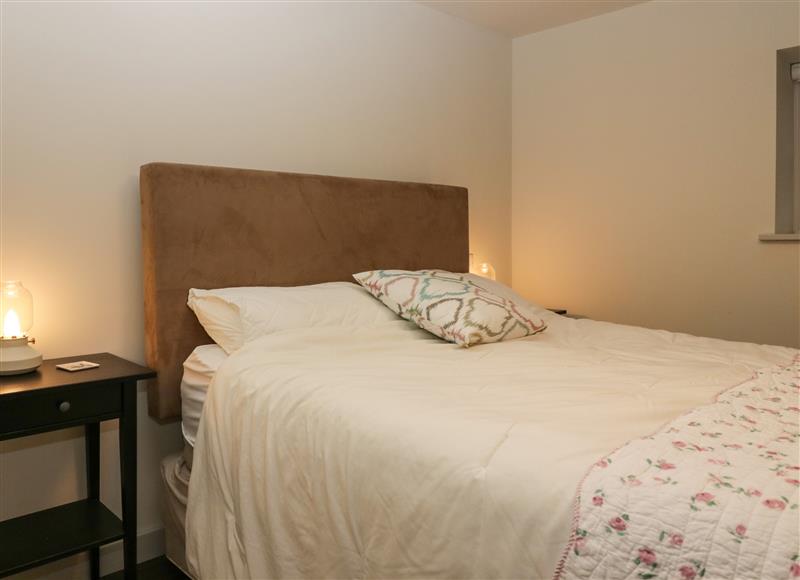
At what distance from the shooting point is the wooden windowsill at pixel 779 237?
2.66m

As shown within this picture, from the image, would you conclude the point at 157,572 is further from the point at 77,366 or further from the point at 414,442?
the point at 414,442

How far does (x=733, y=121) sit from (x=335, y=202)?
1847mm

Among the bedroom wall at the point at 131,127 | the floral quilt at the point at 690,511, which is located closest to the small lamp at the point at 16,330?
the bedroom wall at the point at 131,127

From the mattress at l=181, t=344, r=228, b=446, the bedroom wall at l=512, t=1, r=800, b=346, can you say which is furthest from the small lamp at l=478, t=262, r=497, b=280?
the mattress at l=181, t=344, r=228, b=446

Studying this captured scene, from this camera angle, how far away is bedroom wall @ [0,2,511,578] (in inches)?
75.0

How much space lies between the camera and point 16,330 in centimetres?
178

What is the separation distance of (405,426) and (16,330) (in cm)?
123

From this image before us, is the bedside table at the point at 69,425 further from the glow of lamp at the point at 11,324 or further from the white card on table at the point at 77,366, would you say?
the glow of lamp at the point at 11,324

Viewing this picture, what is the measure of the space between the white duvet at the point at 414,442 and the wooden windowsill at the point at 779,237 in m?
0.90

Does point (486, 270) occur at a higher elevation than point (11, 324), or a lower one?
higher

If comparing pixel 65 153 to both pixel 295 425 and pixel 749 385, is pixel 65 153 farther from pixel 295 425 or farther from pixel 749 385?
pixel 749 385

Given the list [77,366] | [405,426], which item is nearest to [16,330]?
[77,366]

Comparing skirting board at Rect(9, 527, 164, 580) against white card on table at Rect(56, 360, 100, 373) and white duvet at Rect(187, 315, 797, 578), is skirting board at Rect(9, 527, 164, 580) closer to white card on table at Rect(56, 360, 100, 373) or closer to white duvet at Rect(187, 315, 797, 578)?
white duvet at Rect(187, 315, 797, 578)

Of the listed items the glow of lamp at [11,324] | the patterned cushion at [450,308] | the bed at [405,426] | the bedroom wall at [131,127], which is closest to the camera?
the bed at [405,426]
